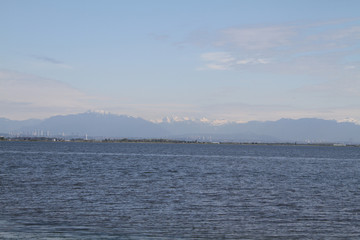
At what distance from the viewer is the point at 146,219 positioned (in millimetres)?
27141

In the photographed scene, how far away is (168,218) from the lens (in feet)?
90.7

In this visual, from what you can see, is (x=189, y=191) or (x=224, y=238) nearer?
(x=224, y=238)

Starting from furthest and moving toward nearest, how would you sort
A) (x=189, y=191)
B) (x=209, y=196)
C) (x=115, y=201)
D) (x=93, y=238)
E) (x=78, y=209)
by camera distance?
(x=189, y=191), (x=209, y=196), (x=115, y=201), (x=78, y=209), (x=93, y=238)

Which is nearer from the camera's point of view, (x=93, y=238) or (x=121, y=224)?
(x=93, y=238)

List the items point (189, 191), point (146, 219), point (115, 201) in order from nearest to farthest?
1. point (146, 219)
2. point (115, 201)
3. point (189, 191)

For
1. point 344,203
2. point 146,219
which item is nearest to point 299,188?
point 344,203

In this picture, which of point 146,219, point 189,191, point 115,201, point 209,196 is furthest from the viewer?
point 189,191

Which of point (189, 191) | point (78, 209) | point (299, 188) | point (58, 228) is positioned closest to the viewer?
point (58, 228)

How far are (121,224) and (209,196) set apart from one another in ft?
46.4

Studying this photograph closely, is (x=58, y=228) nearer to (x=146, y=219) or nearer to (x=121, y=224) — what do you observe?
(x=121, y=224)

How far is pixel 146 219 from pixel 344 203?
1750cm

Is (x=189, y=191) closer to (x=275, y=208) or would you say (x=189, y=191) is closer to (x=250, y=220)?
(x=275, y=208)

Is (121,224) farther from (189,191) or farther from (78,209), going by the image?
(189,191)

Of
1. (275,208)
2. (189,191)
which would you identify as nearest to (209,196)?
(189,191)
